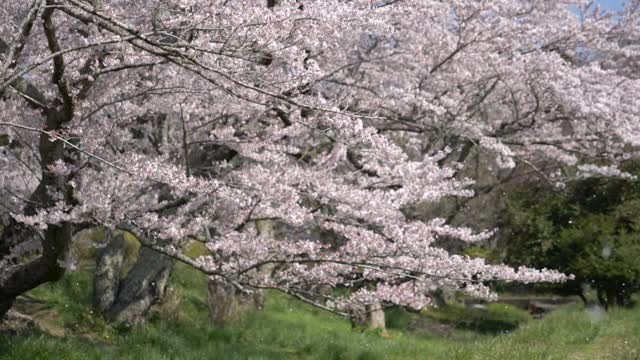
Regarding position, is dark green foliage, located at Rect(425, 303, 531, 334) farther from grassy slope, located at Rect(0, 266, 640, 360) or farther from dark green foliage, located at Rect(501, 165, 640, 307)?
grassy slope, located at Rect(0, 266, 640, 360)

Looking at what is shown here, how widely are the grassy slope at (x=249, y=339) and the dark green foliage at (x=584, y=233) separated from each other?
6.90ft

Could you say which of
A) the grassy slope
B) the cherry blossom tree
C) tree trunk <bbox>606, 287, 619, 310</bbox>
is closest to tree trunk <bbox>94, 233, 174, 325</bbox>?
the grassy slope

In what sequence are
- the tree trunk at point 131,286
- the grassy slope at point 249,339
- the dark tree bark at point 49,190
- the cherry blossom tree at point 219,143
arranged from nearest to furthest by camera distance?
the cherry blossom tree at point 219,143 → the dark tree bark at point 49,190 → the grassy slope at point 249,339 → the tree trunk at point 131,286

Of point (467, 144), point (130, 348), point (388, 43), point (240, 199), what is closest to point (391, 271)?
point (240, 199)

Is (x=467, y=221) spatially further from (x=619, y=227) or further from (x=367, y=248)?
(x=367, y=248)

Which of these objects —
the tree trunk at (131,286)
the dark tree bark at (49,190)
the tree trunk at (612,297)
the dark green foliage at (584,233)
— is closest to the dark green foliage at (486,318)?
the dark green foliage at (584,233)

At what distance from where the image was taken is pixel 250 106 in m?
6.74

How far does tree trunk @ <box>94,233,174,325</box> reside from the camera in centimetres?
970

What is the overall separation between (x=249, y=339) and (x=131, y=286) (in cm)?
199

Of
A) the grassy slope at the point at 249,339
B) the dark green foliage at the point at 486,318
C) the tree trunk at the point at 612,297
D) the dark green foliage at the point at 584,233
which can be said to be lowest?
the dark green foliage at the point at 486,318

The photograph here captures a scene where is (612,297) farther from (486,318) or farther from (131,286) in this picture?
(131,286)

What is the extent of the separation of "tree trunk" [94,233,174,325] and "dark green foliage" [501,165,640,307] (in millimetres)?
8993

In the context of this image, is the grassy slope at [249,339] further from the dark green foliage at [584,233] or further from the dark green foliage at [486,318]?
the dark green foliage at [486,318]

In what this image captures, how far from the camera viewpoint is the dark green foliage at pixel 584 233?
13.8 meters
